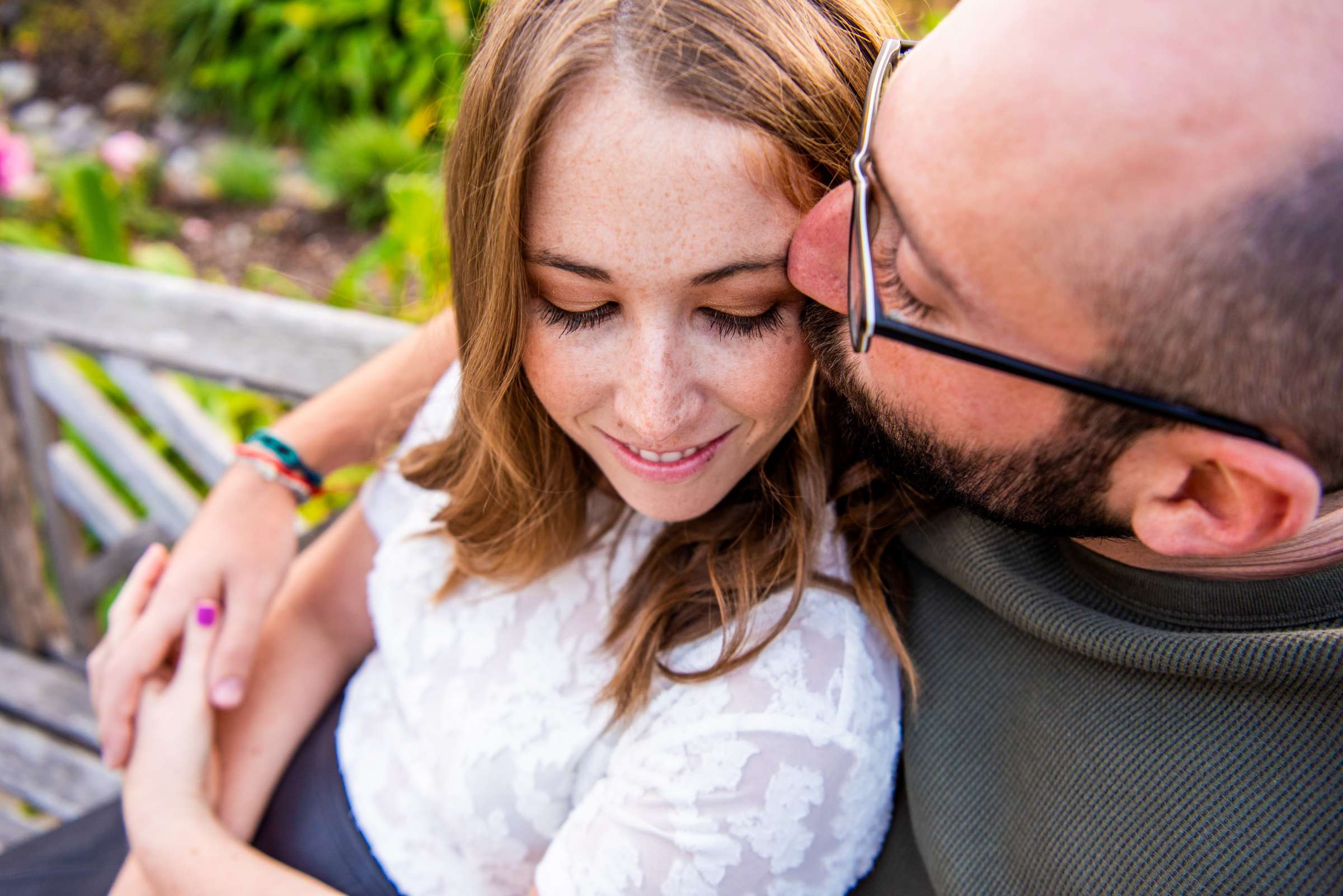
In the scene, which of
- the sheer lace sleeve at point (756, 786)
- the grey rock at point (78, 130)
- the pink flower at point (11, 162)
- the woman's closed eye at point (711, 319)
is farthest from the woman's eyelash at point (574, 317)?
the grey rock at point (78, 130)

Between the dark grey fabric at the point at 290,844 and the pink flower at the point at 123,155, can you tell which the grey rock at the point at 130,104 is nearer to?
the pink flower at the point at 123,155

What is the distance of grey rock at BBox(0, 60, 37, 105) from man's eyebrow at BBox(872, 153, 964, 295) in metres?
7.53

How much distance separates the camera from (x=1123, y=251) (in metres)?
1.02

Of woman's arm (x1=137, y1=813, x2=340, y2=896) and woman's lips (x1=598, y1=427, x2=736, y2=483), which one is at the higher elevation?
woman's lips (x1=598, y1=427, x2=736, y2=483)

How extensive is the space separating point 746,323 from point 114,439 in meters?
2.07

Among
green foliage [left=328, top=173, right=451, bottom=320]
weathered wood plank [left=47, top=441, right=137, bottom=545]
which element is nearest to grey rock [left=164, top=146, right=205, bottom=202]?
green foliage [left=328, top=173, right=451, bottom=320]

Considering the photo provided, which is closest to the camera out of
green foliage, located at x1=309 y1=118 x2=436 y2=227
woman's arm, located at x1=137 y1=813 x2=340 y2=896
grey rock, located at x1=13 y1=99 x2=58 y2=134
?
woman's arm, located at x1=137 y1=813 x2=340 y2=896

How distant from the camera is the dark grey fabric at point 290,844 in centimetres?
169

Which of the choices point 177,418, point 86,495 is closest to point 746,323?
point 177,418

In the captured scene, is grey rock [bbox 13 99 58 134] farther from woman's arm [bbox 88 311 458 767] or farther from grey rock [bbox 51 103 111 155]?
woman's arm [bbox 88 311 458 767]

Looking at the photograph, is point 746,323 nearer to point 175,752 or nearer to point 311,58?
point 175,752

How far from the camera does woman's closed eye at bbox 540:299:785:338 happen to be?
49.4 inches

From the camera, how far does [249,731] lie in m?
1.81

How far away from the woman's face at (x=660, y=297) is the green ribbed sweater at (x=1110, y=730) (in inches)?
15.5
